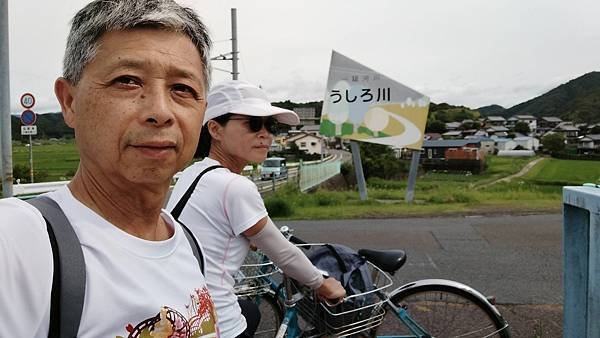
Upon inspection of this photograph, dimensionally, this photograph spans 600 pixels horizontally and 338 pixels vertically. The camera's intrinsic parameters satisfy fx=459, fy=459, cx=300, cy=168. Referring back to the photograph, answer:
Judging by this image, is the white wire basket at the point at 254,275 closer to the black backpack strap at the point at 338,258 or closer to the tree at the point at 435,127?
the black backpack strap at the point at 338,258

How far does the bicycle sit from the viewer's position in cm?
229

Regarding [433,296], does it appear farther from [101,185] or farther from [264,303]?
[101,185]

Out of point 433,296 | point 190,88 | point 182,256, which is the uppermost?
point 190,88

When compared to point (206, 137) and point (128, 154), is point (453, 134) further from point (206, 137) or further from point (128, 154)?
point (128, 154)

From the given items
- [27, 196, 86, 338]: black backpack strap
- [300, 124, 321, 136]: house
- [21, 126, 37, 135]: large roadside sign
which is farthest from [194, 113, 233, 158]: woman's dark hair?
[300, 124, 321, 136]: house

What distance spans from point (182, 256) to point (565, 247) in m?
2.41

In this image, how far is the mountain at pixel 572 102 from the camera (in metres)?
99.9

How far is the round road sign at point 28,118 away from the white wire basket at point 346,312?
10268 millimetres

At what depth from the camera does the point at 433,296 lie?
105 inches

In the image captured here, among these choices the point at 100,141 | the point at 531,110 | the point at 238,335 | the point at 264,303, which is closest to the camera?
the point at 100,141

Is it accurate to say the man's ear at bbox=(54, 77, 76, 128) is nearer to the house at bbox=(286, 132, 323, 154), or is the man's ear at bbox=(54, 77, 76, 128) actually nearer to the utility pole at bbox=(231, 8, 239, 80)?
the utility pole at bbox=(231, 8, 239, 80)

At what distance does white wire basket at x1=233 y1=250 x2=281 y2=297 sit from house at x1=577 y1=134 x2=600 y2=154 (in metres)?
78.1

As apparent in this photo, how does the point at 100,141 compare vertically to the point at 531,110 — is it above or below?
below

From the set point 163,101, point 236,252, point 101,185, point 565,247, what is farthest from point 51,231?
point 565,247
